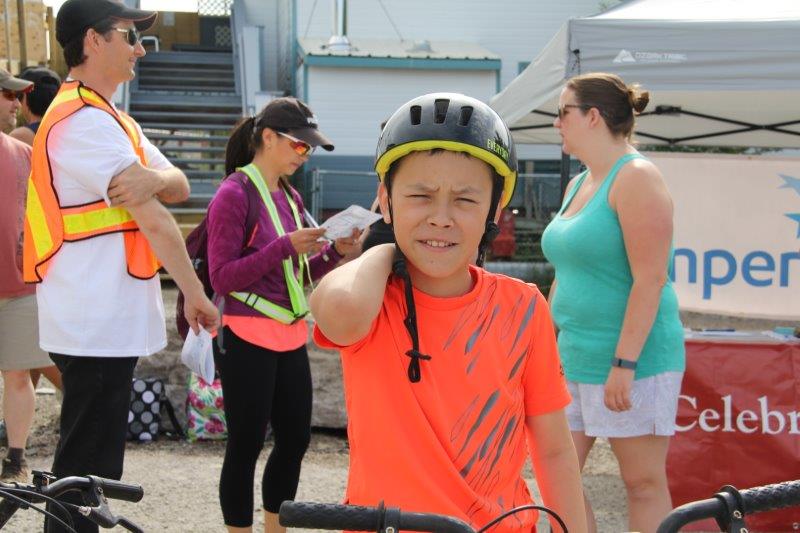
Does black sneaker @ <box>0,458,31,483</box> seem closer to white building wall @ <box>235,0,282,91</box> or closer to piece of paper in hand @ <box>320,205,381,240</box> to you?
piece of paper in hand @ <box>320,205,381,240</box>

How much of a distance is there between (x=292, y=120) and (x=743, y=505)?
3.34 metres

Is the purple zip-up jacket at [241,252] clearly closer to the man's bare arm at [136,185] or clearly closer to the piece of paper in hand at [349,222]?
the piece of paper in hand at [349,222]

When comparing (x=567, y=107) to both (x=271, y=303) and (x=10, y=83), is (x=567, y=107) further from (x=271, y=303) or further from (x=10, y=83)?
(x=10, y=83)

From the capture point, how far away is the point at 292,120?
450cm

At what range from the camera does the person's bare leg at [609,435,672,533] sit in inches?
151

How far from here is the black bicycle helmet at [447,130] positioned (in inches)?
77.9

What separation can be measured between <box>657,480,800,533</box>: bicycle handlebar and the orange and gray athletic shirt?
1.96 ft

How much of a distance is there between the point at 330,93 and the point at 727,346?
1404 cm

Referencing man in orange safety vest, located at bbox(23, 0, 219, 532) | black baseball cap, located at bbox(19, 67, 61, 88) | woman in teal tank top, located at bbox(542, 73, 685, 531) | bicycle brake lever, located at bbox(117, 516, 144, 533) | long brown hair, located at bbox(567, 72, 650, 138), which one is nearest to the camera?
bicycle brake lever, located at bbox(117, 516, 144, 533)

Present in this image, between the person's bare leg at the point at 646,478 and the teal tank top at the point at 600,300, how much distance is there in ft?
0.89

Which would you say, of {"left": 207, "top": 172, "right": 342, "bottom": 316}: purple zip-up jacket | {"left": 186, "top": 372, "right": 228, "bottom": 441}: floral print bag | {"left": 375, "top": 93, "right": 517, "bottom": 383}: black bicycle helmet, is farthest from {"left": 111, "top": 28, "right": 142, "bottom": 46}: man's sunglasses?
{"left": 186, "top": 372, "right": 228, "bottom": 441}: floral print bag

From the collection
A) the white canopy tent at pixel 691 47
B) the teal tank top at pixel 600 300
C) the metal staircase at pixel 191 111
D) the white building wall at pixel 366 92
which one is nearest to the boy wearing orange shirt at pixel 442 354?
the teal tank top at pixel 600 300

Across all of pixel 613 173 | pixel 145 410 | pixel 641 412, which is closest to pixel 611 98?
pixel 613 173

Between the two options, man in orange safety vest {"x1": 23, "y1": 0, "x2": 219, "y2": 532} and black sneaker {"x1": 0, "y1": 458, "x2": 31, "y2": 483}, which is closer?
man in orange safety vest {"x1": 23, "y1": 0, "x2": 219, "y2": 532}
